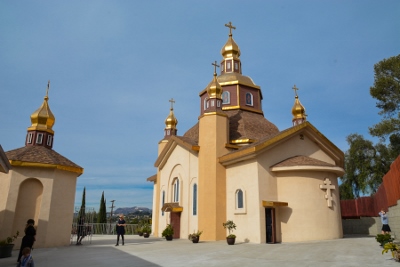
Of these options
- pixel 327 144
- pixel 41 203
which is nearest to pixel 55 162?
pixel 41 203

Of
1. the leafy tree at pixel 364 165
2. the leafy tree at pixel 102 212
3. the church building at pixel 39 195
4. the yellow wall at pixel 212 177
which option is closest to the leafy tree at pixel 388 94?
the leafy tree at pixel 364 165

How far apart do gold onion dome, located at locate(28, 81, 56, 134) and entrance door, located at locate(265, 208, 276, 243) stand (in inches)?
556

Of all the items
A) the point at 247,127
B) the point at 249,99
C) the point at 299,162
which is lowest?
the point at 299,162

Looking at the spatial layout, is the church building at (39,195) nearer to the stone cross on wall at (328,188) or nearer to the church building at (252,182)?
the church building at (252,182)

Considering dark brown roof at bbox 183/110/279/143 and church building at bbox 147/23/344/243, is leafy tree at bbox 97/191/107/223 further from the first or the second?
dark brown roof at bbox 183/110/279/143

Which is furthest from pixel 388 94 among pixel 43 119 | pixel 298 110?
pixel 43 119

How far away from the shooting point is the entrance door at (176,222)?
22047 millimetres

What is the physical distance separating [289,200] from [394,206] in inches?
191

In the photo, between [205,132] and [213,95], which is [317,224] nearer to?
[205,132]

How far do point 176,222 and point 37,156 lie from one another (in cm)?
1005

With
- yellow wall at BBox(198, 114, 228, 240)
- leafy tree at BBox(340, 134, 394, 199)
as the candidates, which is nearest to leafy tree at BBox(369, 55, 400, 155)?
leafy tree at BBox(340, 134, 394, 199)

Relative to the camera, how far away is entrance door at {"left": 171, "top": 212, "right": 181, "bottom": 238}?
22047 mm

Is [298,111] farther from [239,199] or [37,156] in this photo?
[37,156]

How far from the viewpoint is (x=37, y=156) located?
17141 millimetres
